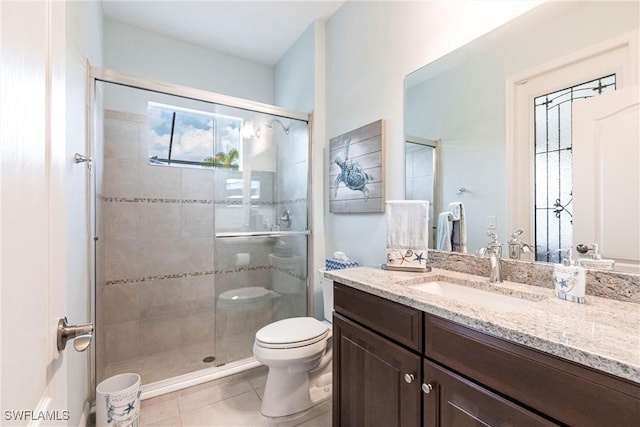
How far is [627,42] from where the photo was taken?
938 mm

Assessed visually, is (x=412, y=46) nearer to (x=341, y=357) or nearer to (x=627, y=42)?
(x=627, y=42)

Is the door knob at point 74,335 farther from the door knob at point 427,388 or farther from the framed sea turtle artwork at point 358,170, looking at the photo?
the framed sea turtle artwork at point 358,170

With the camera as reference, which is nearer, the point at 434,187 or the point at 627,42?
the point at 627,42

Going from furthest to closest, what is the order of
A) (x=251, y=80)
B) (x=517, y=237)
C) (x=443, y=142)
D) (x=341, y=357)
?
(x=251, y=80) < (x=443, y=142) < (x=341, y=357) < (x=517, y=237)

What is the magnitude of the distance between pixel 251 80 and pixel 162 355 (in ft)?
8.95

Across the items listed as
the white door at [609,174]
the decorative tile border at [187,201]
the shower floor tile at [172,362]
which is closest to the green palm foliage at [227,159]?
the decorative tile border at [187,201]

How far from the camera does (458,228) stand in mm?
1441

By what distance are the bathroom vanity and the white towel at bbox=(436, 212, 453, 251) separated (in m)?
0.18

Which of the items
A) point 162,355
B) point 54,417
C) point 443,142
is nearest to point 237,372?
point 162,355

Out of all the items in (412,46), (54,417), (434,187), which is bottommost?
(54,417)

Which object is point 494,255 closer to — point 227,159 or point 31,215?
point 31,215

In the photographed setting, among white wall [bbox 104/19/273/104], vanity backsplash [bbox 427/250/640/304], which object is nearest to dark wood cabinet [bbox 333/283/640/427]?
vanity backsplash [bbox 427/250/640/304]

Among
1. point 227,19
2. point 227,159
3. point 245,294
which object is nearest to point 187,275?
point 245,294

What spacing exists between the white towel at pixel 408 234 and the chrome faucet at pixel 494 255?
279 millimetres
